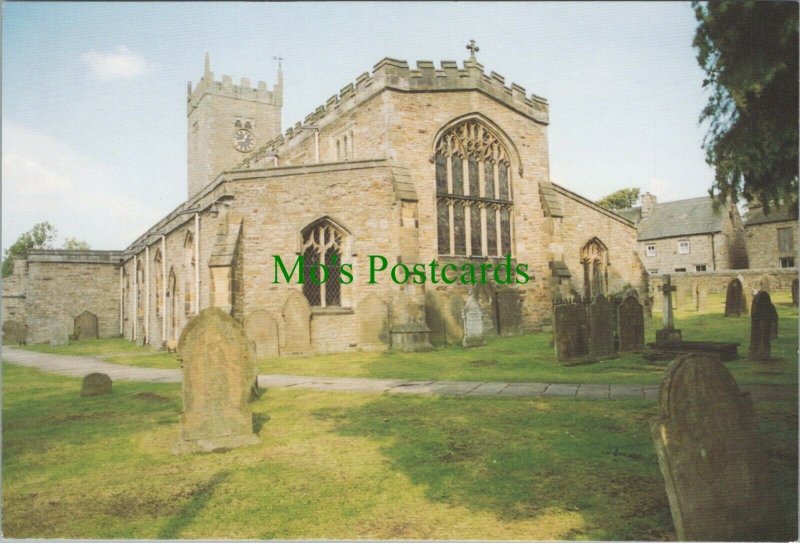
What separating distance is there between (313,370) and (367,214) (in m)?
5.32

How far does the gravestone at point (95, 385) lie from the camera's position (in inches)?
304

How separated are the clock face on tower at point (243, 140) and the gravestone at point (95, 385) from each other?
33.1 metres

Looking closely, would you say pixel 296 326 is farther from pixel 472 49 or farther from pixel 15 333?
pixel 15 333

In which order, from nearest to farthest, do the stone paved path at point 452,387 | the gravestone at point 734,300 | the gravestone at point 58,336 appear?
1. the stone paved path at point 452,387
2. the gravestone at point 734,300
3. the gravestone at point 58,336

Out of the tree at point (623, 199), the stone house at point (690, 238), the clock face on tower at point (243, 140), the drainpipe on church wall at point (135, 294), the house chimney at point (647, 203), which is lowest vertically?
the drainpipe on church wall at point (135, 294)

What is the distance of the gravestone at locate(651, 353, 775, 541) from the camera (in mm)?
2830

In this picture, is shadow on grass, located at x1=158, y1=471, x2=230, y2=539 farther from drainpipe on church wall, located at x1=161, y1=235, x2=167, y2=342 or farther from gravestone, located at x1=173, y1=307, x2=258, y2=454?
drainpipe on church wall, located at x1=161, y1=235, x2=167, y2=342

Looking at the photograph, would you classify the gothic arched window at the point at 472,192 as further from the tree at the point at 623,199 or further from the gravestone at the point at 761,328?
the tree at the point at 623,199

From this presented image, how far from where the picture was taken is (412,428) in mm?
5301

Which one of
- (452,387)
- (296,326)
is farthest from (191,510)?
(296,326)

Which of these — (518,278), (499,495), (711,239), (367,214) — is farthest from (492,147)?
(711,239)

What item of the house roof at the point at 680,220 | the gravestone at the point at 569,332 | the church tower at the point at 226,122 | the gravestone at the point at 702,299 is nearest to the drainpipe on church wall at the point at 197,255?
the gravestone at the point at 569,332

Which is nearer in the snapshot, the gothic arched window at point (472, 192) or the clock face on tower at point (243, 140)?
the gothic arched window at point (472, 192)

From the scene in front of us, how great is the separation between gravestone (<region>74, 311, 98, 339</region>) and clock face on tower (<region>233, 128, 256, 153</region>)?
738 inches
